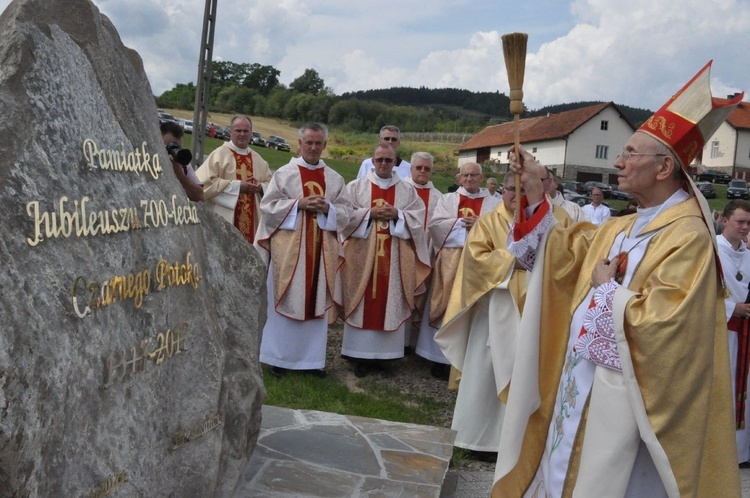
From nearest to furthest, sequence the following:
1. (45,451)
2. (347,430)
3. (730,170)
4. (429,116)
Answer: (45,451), (347,430), (730,170), (429,116)

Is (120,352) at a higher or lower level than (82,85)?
lower

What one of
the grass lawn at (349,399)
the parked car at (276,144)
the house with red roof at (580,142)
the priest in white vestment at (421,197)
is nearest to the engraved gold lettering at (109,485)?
the grass lawn at (349,399)

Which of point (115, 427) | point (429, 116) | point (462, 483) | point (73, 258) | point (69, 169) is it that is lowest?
point (462, 483)

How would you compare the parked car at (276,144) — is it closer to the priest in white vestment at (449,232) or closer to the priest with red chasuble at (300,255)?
the priest in white vestment at (449,232)

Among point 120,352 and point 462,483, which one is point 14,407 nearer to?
point 120,352

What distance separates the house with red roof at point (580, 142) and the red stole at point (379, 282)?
39.2 meters

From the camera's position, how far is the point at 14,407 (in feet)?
6.49

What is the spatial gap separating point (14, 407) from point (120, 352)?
0.59 meters

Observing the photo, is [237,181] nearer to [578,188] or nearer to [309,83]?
[578,188]

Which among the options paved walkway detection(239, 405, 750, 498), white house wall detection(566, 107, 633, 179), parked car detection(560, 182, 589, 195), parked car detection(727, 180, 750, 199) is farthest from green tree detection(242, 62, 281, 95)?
paved walkway detection(239, 405, 750, 498)

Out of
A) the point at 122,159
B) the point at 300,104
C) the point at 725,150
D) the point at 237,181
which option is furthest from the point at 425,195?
the point at 725,150

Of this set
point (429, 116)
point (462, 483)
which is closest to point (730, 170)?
point (429, 116)

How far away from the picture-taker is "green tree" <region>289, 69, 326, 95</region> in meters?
64.9

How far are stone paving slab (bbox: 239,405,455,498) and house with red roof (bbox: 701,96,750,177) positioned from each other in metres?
50.6
